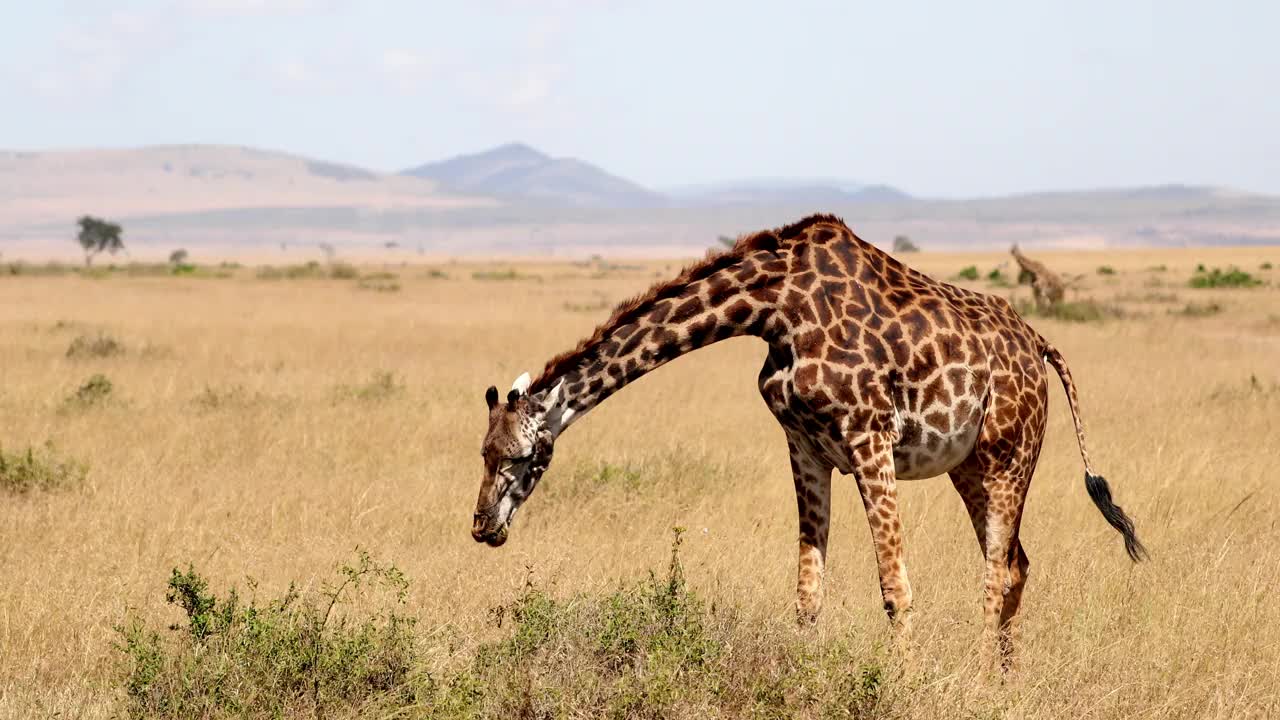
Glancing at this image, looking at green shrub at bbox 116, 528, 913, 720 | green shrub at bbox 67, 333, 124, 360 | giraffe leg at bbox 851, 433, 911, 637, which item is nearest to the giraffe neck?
giraffe leg at bbox 851, 433, 911, 637

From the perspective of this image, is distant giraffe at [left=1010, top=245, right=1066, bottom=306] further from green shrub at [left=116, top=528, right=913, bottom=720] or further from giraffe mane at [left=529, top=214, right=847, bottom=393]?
green shrub at [left=116, top=528, right=913, bottom=720]

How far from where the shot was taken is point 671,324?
19.5 feet

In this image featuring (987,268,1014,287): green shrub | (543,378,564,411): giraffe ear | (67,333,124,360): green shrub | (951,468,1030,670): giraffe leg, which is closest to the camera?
(543,378,564,411): giraffe ear

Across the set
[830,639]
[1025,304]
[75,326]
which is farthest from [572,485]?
[1025,304]

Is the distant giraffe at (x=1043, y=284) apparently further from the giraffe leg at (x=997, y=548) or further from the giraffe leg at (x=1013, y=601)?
the giraffe leg at (x=997, y=548)

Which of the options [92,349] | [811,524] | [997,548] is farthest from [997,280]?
[811,524]

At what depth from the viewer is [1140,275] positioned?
56625mm

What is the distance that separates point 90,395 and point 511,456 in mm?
10337

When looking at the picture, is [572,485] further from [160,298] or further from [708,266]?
[160,298]

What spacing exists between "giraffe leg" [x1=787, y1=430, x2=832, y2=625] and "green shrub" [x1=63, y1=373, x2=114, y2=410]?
33.3ft

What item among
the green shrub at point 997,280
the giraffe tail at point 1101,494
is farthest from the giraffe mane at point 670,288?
the green shrub at point 997,280

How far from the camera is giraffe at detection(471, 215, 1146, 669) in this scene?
5.75 metres

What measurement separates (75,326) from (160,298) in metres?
10.9

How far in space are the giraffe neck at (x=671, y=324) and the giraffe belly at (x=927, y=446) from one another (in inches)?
31.2
